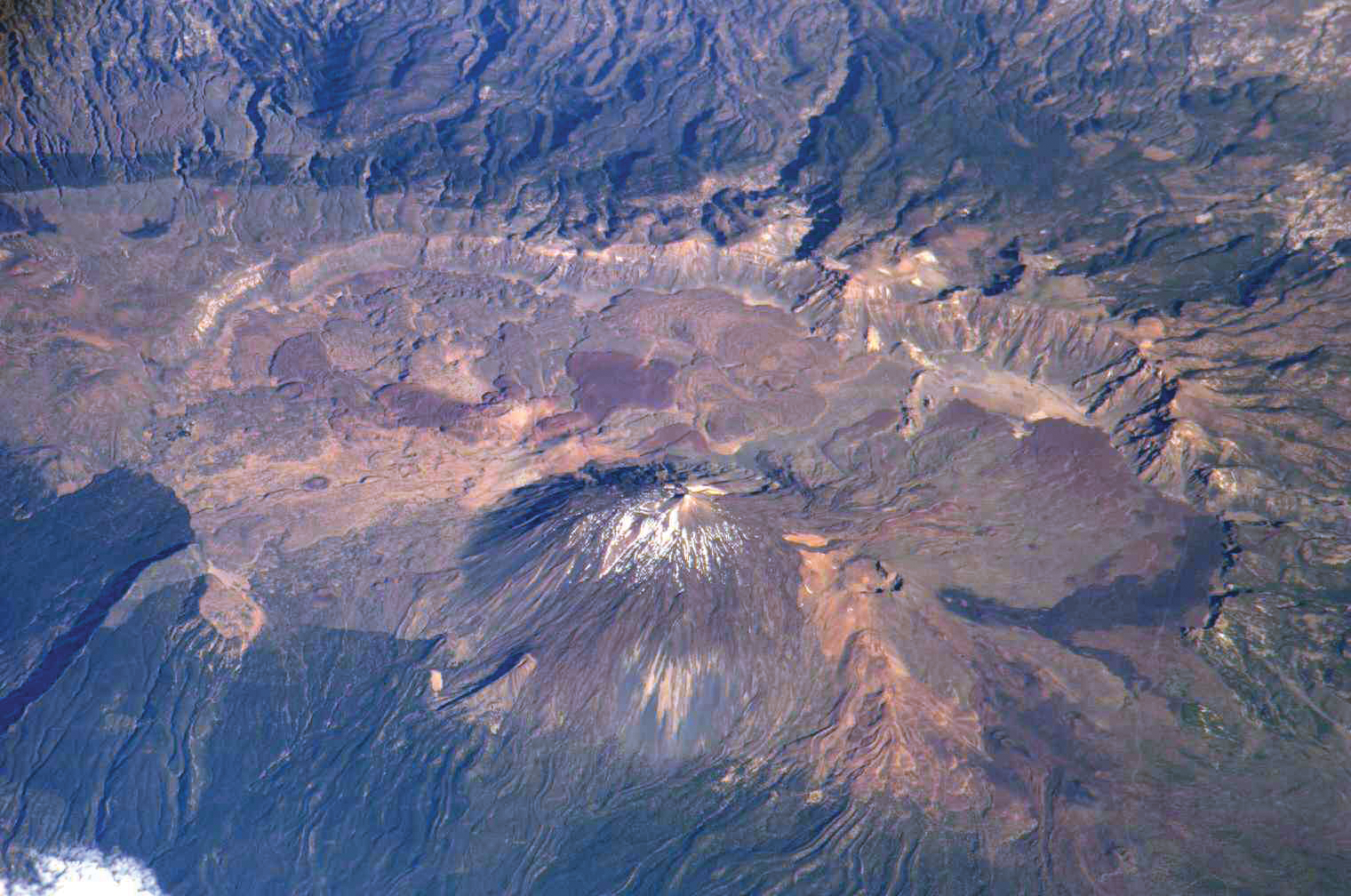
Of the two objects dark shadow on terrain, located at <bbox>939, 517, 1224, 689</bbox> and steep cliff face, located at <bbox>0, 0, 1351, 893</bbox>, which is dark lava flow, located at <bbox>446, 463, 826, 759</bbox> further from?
dark shadow on terrain, located at <bbox>939, 517, 1224, 689</bbox>

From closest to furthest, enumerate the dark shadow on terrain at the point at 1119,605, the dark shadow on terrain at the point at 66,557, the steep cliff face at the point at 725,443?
the steep cliff face at the point at 725,443
the dark shadow on terrain at the point at 1119,605
the dark shadow on terrain at the point at 66,557

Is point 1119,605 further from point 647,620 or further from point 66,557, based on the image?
point 66,557

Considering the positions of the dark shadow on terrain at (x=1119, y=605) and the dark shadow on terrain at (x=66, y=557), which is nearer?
the dark shadow on terrain at (x=1119, y=605)

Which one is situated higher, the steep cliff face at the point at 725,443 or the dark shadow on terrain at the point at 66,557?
the steep cliff face at the point at 725,443

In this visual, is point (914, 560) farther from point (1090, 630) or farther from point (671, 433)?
point (671, 433)

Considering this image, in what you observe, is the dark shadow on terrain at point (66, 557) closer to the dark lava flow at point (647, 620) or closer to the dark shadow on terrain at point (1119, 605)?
the dark lava flow at point (647, 620)

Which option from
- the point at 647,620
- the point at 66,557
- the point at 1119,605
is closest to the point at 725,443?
the point at 647,620

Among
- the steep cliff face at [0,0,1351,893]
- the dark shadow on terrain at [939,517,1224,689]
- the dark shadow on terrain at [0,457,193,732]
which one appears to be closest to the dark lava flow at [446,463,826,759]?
the steep cliff face at [0,0,1351,893]

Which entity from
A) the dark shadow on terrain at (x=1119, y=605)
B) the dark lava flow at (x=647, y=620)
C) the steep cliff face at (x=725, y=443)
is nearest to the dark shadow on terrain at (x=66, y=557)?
the steep cliff face at (x=725, y=443)
